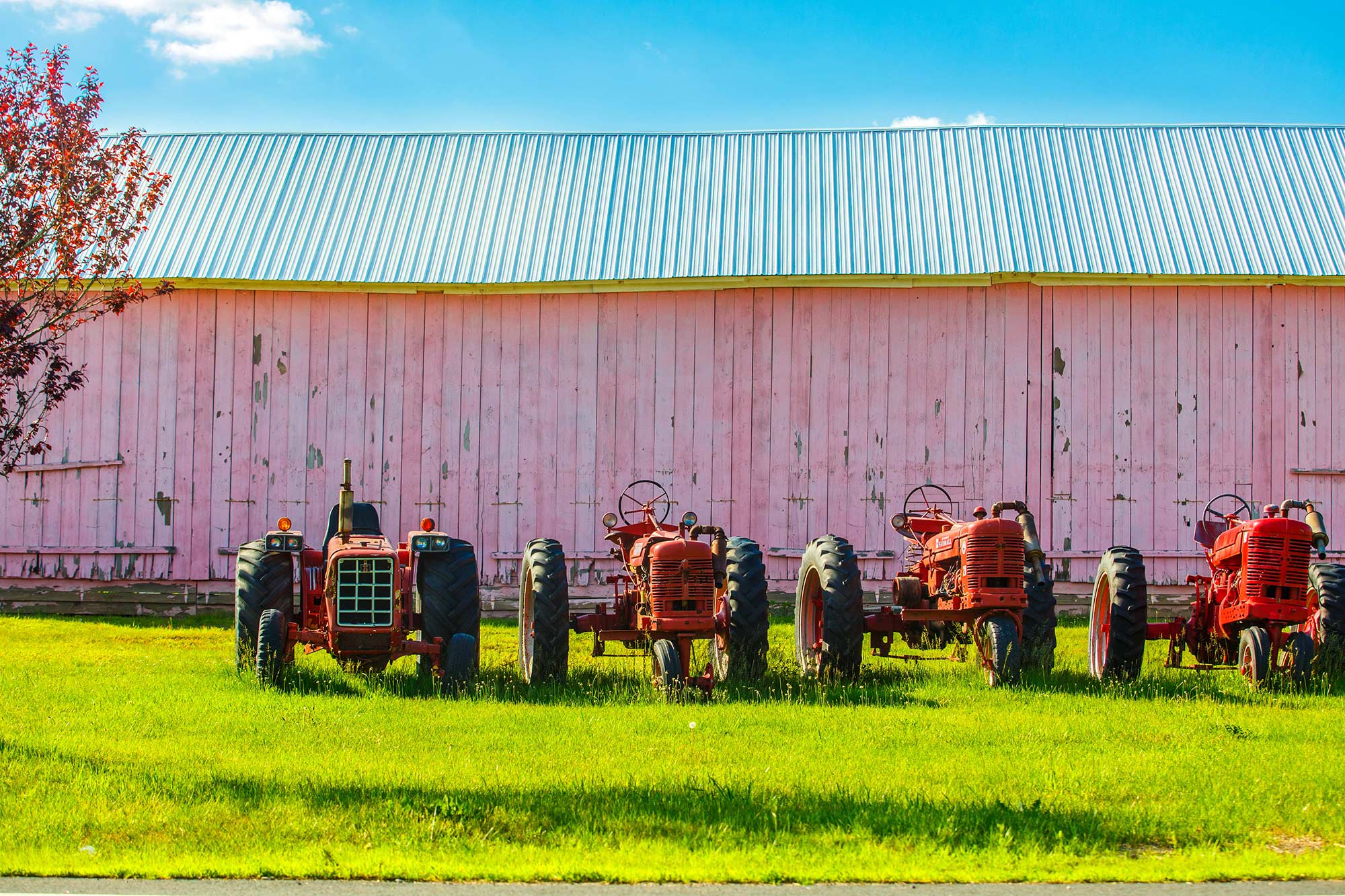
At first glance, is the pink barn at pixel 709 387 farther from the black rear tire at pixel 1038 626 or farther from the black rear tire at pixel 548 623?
the black rear tire at pixel 548 623

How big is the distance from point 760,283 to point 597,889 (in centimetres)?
1204

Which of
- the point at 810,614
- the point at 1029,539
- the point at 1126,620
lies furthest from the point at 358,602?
the point at 1126,620

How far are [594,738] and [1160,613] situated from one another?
10.3m

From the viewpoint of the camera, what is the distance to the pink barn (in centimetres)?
1688

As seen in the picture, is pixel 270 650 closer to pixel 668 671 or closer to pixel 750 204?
pixel 668 671

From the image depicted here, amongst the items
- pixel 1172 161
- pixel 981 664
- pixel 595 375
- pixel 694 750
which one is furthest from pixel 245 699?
pixel 1172 161

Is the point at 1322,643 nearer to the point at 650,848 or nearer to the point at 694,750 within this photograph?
the point at 694,750

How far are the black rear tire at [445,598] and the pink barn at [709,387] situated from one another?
573 centimetres

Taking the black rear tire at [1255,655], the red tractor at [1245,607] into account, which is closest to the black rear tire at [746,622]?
the red tractor at [1245,607]

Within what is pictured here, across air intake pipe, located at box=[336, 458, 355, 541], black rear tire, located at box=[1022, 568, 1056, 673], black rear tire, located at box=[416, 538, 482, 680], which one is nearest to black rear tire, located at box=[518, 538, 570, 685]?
black rear tire, located at box=[416, 538, 482, 680]

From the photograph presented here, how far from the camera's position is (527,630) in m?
11.7

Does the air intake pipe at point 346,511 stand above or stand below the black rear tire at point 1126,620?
above

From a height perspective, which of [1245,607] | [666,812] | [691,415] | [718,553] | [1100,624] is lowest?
[666,812]

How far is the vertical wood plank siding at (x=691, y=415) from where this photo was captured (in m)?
16.9
